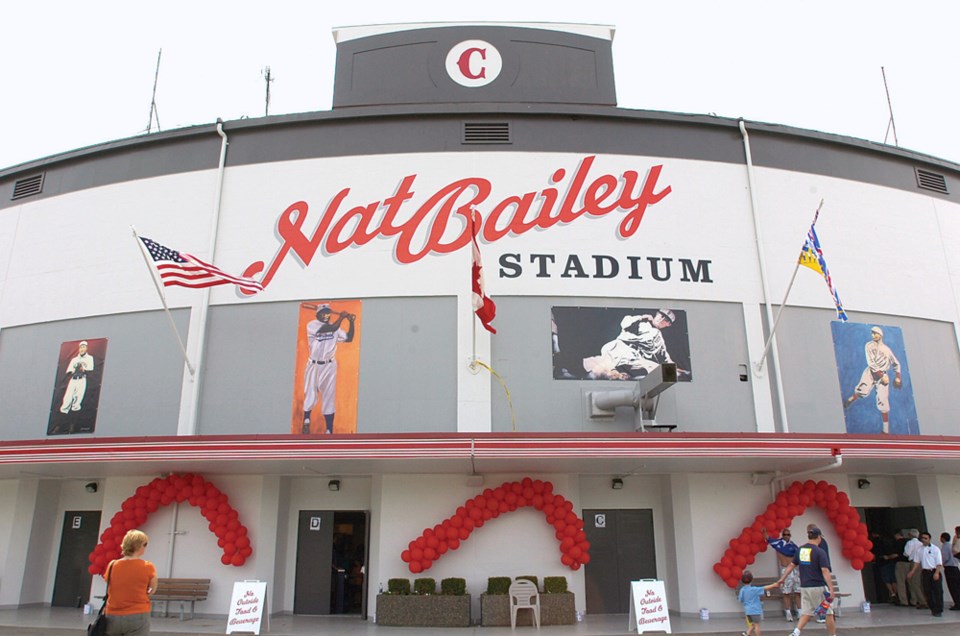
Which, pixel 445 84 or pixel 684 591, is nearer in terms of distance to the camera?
pixel 684 591

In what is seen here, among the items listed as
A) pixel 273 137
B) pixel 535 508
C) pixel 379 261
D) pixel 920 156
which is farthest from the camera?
pixel 920 156

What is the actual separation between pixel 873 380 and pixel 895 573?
4344 mm

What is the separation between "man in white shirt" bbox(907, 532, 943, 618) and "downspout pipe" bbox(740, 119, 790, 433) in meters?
3.38

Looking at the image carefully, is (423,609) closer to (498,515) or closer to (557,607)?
(498,515)

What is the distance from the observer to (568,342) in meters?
15.7

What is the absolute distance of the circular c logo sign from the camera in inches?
724

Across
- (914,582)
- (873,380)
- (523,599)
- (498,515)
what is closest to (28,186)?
(498,515)

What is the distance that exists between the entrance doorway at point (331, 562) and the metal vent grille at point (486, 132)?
9.22 metres

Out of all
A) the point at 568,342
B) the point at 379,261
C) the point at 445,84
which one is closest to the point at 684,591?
the point at 568,342

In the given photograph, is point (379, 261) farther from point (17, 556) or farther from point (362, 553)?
point (17, 556)

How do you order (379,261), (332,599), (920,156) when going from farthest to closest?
(920,156) → (379,261) → (332,599)

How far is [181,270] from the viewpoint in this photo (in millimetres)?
14539

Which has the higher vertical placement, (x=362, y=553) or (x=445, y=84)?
(x=445, y=84)

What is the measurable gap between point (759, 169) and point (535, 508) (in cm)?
1023
